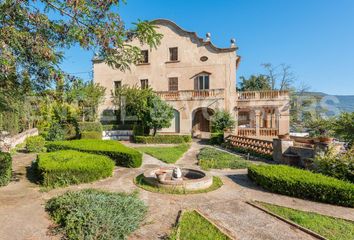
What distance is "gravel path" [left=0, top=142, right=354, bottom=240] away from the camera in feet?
15.8

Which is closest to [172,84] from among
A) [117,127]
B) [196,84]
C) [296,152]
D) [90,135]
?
[196,84]

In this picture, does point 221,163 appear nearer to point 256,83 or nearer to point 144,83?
point 144,83

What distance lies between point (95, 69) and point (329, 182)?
27.8m

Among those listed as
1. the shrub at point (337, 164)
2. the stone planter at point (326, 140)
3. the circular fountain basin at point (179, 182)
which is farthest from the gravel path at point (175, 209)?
the stone planter at point (326, 140)

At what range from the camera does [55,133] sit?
1956 centimetres

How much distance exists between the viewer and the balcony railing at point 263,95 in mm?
22141

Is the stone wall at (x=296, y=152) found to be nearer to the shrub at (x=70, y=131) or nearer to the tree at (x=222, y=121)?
the tree at (x=222, y=121)

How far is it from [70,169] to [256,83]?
4203 cm

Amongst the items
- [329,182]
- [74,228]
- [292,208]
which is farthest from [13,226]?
[329,182]

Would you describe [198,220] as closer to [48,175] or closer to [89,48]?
[89,48]

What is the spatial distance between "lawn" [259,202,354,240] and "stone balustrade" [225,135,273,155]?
795 centimetres

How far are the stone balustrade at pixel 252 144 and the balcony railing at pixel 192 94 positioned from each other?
20.5 ft

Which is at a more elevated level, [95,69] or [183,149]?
[95,69]

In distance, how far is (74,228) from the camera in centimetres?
478
